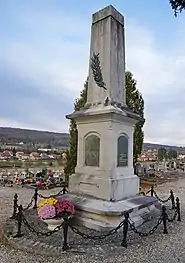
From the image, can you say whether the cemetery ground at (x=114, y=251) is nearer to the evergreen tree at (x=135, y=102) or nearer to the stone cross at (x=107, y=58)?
the stone cross at (x=107, y=58)

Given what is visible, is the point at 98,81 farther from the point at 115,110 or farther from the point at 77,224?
the point at 77,224

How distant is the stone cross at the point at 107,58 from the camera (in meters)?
6.88

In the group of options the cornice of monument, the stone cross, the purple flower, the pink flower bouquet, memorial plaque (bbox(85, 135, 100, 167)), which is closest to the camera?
the purple flower

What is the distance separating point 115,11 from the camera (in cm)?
723

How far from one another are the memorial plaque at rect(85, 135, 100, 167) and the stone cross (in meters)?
1.00

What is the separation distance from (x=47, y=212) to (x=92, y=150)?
2072 mm

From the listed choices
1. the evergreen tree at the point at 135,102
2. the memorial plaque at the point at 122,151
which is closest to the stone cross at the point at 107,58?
the memorial plaque at the point at 122,151

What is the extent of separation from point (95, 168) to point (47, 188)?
7.05 meters

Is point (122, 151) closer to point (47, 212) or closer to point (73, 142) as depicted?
point (47, 212)

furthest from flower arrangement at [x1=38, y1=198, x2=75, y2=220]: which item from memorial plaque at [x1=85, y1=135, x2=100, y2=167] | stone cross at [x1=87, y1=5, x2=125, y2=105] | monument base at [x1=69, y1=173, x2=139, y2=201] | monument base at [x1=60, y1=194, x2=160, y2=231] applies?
stone cross at [x1=87, y1=5, x2=125, y2=105]

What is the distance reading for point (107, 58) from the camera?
6.91 metres

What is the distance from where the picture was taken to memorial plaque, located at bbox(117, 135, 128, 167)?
6720 millimetres

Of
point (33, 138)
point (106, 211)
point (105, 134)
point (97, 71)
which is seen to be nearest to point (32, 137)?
point (33, 138)

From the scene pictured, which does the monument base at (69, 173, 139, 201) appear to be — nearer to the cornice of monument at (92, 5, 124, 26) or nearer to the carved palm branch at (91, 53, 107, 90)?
the carved palm branch at (91, 53, 107, 90)
